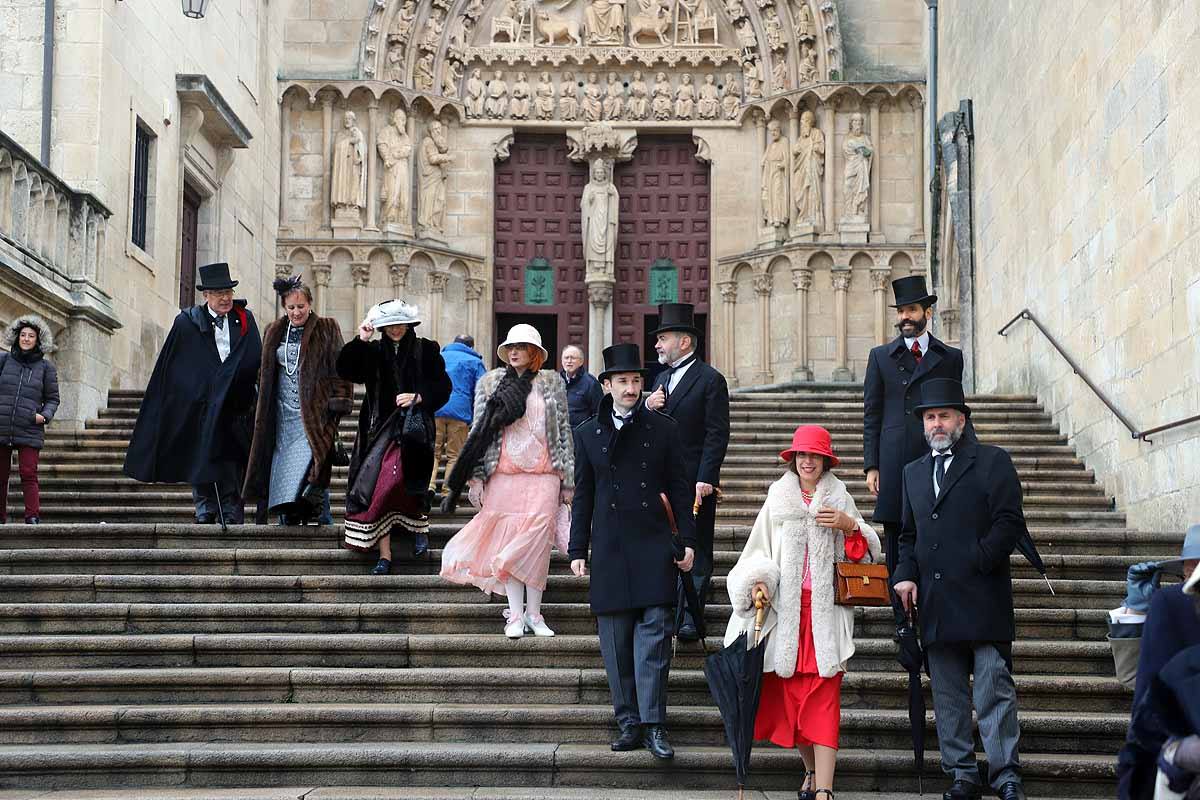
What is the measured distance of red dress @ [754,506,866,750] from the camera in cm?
651

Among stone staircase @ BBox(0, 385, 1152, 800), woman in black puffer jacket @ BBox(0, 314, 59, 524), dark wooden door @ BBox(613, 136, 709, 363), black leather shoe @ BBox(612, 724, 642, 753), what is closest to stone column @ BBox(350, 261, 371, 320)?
dark wooden door @ BBox(613, 136, 709, 363)

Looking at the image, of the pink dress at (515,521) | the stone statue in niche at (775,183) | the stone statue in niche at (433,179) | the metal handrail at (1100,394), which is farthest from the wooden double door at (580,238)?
the pink dress at (515,521)

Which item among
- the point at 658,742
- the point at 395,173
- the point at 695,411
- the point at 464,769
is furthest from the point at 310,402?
the point at 395,173

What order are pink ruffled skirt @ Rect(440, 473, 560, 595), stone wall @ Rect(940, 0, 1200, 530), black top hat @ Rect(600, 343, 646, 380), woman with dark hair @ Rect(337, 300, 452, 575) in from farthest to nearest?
stone wall @ Rect(940, 0, 1200, 530) → woman with dark hair @ Rect(337, 300, 452, 575) → pink ruffled skirt @ Rect(440, 473, 560, 595) → black top hat @ Rect(600, 343, 646, 380)

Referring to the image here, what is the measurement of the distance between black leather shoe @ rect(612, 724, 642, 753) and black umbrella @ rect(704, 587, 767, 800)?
1.98 feet

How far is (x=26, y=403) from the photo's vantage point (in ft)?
35.3

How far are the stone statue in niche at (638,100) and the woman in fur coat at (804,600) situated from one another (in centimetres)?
1490

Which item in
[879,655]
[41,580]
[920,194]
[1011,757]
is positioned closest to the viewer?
[1011,757]

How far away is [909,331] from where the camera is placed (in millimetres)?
8023

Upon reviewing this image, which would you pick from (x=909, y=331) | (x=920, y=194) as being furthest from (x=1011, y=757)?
(x=920, y=194)

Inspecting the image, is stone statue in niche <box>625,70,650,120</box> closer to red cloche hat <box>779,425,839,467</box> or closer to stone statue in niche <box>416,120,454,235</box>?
stone statue in niche <box>416,120,454,235</box>

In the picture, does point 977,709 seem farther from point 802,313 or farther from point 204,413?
point 802,313

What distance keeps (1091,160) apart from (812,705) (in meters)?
7.09

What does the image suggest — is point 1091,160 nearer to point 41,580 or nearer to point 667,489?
point 667,489
